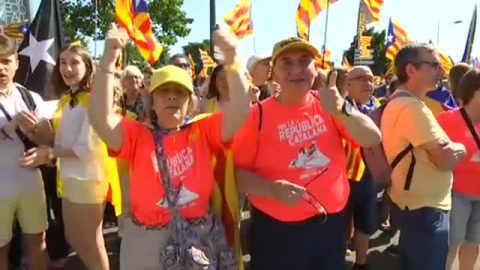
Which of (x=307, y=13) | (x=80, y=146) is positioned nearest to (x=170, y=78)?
(x=80, y=146)

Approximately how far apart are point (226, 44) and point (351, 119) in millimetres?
646

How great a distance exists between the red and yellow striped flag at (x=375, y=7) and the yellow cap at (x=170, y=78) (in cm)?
962

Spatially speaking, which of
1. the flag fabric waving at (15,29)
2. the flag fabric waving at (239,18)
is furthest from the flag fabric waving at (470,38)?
the flag fabric waving at (15,29)

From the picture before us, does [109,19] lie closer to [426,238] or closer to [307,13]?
[307,13]

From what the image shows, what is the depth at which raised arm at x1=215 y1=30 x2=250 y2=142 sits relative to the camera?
2125 millimetres

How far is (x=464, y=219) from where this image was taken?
3.43m

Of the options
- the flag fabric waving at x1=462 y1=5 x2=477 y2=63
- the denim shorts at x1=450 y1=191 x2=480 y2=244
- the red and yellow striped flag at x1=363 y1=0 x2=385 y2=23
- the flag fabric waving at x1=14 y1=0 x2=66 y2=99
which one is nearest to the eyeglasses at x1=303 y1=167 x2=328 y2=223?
the denim shorts at x1=450 y1=191 x2=480 y2=244

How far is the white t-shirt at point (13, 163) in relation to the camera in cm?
308

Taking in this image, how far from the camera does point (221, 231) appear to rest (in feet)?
7.52

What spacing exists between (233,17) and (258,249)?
28.3ft

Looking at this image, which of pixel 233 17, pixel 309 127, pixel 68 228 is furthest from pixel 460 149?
pixel 233 17

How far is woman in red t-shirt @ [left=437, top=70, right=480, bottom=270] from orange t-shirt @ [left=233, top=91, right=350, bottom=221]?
4.18 ft

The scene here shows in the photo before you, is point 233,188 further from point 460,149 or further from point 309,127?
point 460,149

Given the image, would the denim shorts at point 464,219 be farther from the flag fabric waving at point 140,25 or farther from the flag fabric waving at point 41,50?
the flag fabric waving at point 140,25
